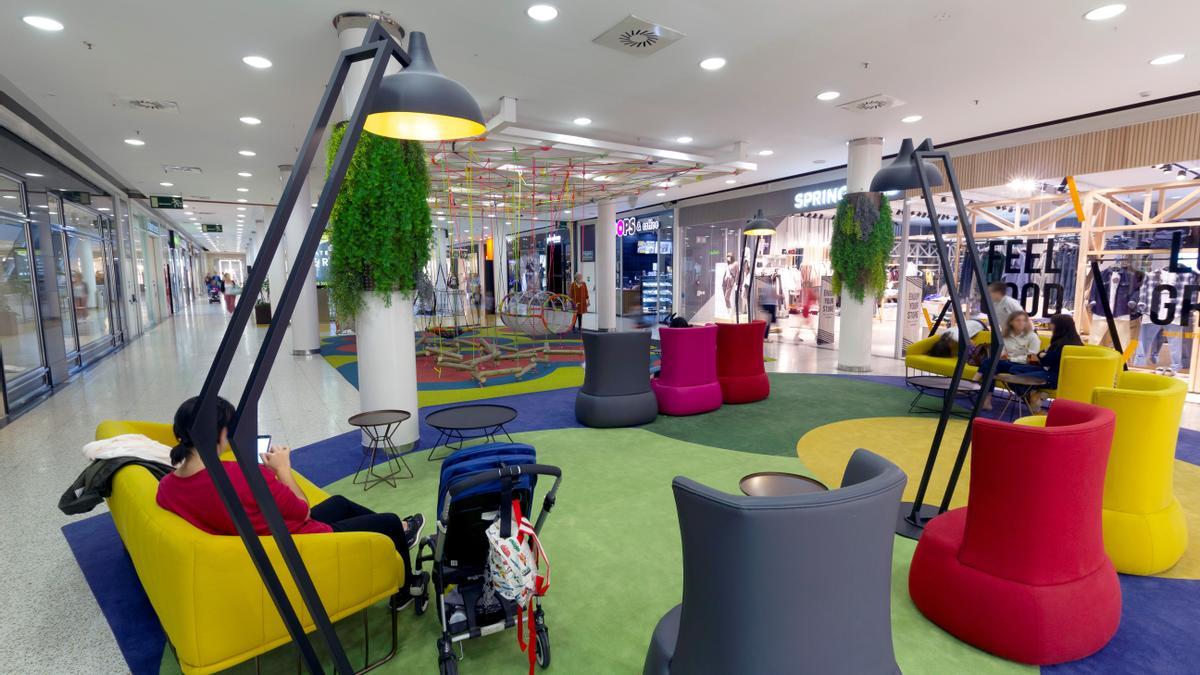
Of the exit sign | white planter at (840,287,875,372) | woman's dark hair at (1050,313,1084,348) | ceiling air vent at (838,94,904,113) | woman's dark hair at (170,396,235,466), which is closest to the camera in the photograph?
woman's dark hair at (170,396,235,466)

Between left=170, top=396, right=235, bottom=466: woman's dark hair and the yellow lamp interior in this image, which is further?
the yellow lamp interior

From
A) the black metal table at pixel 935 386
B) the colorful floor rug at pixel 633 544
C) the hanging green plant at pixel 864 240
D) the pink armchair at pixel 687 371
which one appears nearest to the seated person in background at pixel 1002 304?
the black metal table at pixel 935 386

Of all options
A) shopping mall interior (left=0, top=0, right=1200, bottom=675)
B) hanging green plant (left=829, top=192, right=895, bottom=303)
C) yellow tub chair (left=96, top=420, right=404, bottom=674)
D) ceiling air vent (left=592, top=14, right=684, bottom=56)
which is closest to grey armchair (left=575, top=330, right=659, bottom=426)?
shopping mall interior (left=0, top=0, right=1200, bottom=675)

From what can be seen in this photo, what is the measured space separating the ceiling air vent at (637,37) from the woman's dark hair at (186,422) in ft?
13.3

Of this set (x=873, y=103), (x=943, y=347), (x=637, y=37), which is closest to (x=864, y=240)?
(x=943, y=347)

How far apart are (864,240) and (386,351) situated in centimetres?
734

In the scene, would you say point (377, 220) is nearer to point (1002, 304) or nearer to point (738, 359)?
point (738, 359)

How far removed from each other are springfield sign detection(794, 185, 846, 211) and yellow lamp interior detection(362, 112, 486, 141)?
33.3 feet

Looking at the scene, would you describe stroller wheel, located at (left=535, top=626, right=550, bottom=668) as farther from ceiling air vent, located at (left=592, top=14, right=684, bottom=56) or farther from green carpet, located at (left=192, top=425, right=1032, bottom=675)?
ceiling air vent, located at (left=592, top=14, right=684, bottom=56)

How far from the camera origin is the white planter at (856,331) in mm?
9133

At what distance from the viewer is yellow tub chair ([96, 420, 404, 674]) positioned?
192 centimetres

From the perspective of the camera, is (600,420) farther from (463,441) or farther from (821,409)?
(821,409)

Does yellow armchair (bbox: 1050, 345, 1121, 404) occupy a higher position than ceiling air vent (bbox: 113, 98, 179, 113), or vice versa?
ceiling air vent (bbox: 113, 98, 179, 113)

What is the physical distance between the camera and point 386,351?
502 centimetres
